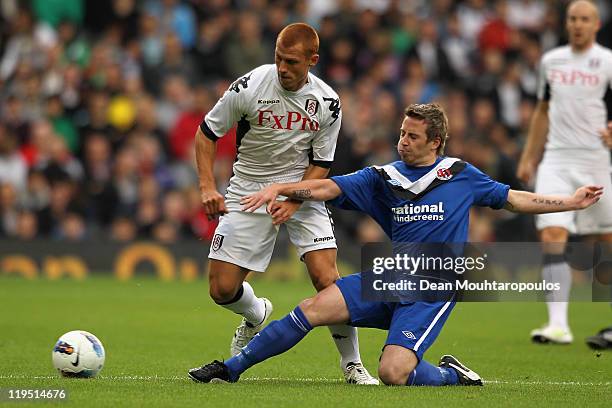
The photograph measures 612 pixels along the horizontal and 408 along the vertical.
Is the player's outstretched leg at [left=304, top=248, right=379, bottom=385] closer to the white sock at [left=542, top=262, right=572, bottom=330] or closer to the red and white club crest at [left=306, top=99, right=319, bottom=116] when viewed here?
the red and white club crest at [left=306, top=99, right=319, bottom=116]

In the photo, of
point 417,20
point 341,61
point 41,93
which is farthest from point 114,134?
point 417,20

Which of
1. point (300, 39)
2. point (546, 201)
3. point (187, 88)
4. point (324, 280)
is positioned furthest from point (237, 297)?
point (187, 88)

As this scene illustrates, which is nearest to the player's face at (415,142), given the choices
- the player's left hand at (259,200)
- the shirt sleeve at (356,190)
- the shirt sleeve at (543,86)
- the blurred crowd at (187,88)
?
the shirt sleeve at (356,190)

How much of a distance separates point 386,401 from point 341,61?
1352cm

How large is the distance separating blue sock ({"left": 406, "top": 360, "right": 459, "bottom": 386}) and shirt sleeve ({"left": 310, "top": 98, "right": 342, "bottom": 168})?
1.81m

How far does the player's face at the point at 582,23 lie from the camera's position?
11.4 metres

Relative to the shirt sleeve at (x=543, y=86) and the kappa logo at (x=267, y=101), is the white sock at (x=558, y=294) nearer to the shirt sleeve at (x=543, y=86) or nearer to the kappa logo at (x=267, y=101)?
the shirt sleeve at (x=543, y=86)

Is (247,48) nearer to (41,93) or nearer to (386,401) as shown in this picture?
(41,93)

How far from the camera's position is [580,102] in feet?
38.5

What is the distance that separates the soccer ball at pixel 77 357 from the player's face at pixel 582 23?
5.84 m

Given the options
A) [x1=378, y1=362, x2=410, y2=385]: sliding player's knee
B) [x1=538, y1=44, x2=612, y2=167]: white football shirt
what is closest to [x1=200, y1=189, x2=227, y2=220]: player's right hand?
Result: [x1=378, y1=362, x2=410, y2=385]: sliding player's knee

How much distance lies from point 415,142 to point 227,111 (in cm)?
151

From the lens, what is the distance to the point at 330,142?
29.8ft

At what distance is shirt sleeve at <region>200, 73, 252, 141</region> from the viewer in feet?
29.1
